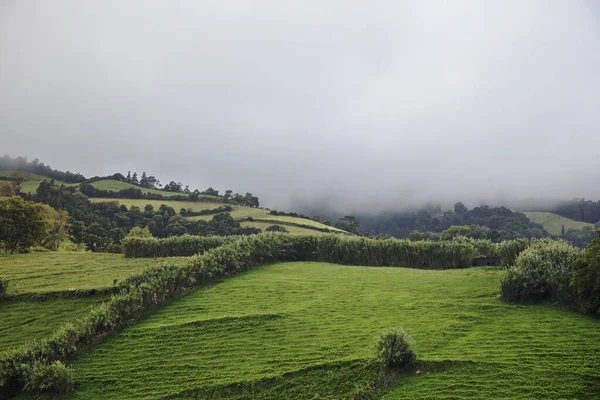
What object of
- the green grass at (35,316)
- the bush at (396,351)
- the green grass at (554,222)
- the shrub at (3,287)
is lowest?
the green grass at (35,316)

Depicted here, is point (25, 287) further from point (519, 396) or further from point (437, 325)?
point (519, 396)

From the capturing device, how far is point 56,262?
34.2m

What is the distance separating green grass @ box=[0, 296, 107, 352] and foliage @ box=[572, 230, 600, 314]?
22.9 meters

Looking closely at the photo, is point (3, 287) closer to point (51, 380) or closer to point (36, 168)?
point (51, 380)

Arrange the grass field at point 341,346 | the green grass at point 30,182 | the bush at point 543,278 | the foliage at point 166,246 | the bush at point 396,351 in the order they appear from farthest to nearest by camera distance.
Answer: the green grass at point 30,182 < the foliage at point 166,246 < the bush at point 543,278 < the bush at point 396,351 < the grass field at point 341,346

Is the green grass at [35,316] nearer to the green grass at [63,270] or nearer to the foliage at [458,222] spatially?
the green grass at [63,270]

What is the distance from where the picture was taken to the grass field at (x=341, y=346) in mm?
13969

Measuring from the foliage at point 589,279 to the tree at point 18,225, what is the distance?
4926 centimetres

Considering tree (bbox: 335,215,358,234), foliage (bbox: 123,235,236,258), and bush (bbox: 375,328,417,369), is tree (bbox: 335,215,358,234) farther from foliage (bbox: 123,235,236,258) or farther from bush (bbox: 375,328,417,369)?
bush (bbox: 375,328,417,369)

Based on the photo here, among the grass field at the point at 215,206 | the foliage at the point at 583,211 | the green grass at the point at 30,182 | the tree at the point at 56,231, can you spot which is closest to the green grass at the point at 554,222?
the foliage at the point at 583,211

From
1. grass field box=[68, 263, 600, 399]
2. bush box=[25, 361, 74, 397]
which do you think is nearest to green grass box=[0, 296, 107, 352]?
grass field box=[68, 263, 600, 399]

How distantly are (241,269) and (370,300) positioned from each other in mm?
11550

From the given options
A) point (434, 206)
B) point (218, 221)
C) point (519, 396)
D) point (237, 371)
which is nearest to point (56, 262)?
point (237, 371)

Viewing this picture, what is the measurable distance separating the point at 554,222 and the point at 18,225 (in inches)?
6017
